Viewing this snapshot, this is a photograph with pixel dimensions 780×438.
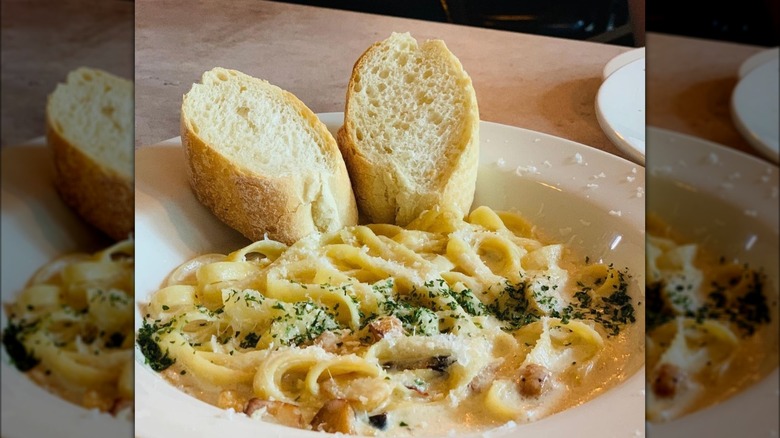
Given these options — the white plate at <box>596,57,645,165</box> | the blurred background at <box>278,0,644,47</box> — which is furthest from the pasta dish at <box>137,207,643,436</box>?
the blurred background at <box>278,0,644,47</box>

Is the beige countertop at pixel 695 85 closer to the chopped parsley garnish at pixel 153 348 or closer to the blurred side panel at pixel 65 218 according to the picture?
the blurred side panel at pixel 65 218

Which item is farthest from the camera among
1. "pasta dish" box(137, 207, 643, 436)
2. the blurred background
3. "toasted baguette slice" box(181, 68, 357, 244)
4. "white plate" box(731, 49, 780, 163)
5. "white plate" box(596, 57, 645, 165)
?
the blurred background

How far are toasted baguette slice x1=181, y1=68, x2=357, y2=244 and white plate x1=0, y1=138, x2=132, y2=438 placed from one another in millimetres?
550

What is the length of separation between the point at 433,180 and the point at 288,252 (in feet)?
0.55

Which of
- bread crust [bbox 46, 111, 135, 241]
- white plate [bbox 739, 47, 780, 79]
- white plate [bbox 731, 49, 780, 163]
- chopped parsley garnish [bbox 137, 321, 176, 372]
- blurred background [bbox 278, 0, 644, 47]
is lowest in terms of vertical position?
blurred background [bbox 278, 0, 644, 47]

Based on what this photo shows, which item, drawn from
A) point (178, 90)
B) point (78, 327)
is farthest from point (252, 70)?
point (78, 327)

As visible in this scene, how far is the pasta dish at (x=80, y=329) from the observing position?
142 mm

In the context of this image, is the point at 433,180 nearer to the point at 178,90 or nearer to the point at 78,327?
the point at 178,90

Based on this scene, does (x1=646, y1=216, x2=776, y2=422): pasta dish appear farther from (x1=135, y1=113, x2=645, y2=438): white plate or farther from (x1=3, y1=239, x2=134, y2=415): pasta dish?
(x1=135, y1=113, x2=645, y2=438): white plate

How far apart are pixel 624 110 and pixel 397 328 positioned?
435mm

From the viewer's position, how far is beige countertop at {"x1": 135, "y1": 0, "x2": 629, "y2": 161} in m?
1.02

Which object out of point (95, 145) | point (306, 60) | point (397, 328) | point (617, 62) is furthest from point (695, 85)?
point (306, 60)

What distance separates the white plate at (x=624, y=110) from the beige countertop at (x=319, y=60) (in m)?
0.05

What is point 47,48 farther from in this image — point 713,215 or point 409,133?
point 409,133
